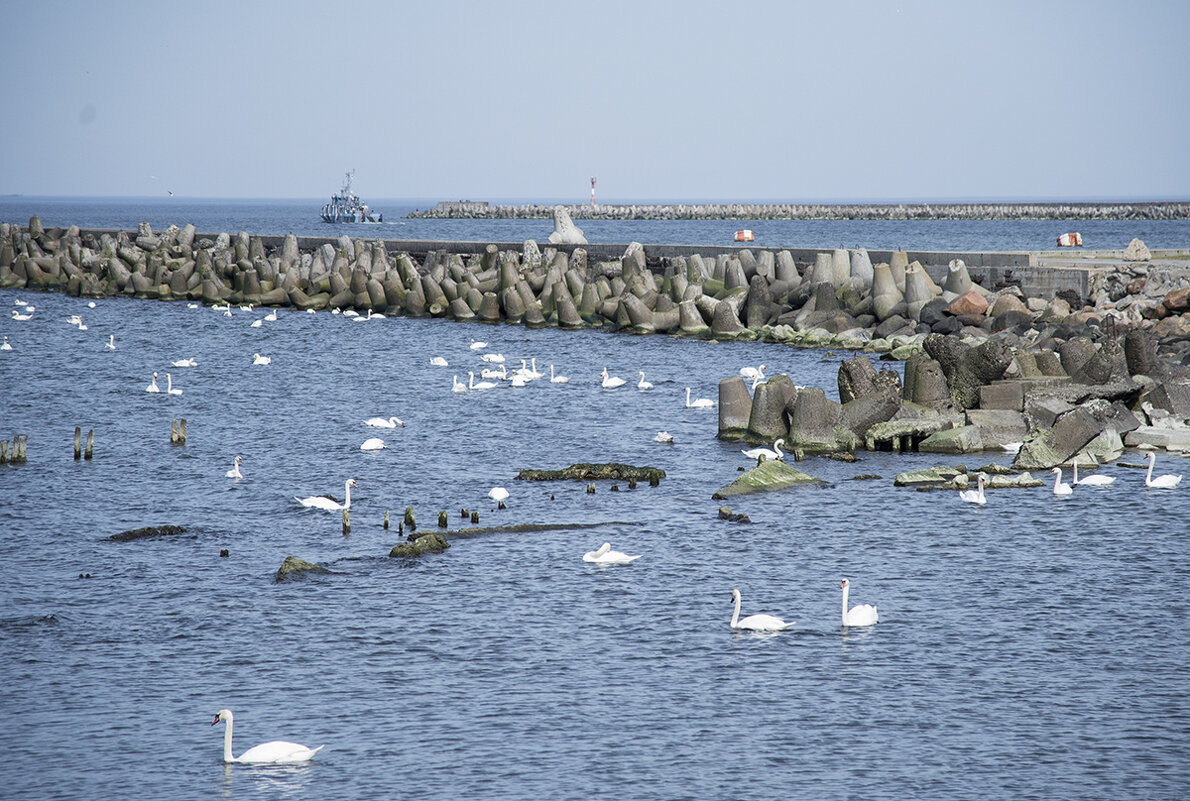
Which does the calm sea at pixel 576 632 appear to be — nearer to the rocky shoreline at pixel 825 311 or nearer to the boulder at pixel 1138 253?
the rocky shoreline at pixel 825 311

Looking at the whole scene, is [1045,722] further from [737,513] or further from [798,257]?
[798,257]

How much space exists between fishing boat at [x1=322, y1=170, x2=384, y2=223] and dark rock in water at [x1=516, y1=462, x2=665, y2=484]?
13464 cm

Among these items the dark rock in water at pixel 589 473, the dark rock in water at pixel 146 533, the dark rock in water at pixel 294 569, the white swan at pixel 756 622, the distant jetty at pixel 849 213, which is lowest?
the dark rock in water at pixel 146 533

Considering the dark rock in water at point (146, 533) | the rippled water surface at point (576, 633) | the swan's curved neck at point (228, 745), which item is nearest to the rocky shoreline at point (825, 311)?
the rippled water surface at point (576, 633)

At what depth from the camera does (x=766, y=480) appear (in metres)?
18.9

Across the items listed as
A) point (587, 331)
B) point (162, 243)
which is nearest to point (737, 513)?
point (587, 331)

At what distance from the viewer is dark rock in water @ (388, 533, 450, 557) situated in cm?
1537

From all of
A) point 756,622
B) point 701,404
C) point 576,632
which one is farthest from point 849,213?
point 576,632

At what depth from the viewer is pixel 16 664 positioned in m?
11.9

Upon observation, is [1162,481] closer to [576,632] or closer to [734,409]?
[734,409]

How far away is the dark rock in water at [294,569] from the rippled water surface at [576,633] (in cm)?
20

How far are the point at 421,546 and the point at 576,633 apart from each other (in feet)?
10.9

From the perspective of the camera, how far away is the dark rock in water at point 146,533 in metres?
16.3

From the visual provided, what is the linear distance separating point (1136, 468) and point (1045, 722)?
1080cm
